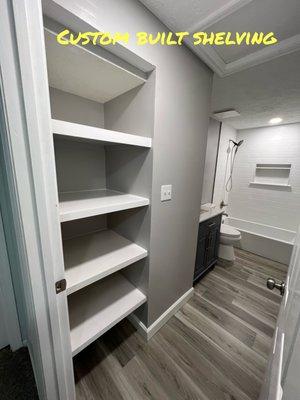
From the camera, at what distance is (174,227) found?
1.39 m

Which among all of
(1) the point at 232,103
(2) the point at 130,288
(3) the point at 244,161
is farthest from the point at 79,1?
(3) the point at 244,161

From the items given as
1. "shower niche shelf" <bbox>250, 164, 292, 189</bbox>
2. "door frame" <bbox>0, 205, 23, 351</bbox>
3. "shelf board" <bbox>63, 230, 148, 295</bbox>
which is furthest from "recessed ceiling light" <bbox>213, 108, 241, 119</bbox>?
"door frame" <bbox>0, 205, 23, 351</bbox>

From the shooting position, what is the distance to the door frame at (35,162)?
0.45 meters

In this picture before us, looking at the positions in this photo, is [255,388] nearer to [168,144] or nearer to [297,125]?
[168,144]

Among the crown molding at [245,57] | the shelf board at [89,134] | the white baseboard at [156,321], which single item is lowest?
the white baseboard at [156,321]

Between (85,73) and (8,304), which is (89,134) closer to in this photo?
(85,73)

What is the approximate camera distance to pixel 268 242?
2654 millimetres

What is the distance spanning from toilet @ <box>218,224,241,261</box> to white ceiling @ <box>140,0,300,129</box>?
1774mm

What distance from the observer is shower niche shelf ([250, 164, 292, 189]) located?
2.98 meters

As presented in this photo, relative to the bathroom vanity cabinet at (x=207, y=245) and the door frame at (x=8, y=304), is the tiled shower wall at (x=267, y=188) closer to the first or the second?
the bathroom vanity cabinet at (x=207, y=245)

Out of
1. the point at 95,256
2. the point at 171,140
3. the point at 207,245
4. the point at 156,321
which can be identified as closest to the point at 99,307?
the point at 95,256

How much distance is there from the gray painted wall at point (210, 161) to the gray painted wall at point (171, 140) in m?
1.24

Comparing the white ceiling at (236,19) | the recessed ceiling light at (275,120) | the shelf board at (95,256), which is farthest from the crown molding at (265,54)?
the recessed ceiling light at (275,120)

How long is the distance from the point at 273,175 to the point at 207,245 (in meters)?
2.24
